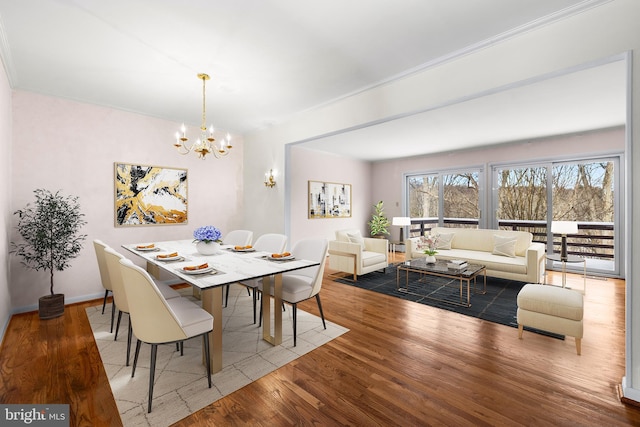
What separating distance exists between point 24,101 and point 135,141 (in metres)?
1.19

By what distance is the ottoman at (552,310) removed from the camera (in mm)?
2490

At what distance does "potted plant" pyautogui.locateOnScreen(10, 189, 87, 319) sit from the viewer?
3.31 metres

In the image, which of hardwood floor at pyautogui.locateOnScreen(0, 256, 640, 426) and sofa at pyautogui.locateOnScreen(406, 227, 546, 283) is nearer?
hardwood floor at pyautogui.locateOnScreen(0, 256, 640, 426)

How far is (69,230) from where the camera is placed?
350 cm

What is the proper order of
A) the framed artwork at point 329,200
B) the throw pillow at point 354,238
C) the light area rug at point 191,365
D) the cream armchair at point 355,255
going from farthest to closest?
the framed artwork at point 329,200, the throw pillow at point 354,238, the cream armchair at point 355,255, the light area rug at point 191,365

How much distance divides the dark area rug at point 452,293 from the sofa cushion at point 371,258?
26 centimetres

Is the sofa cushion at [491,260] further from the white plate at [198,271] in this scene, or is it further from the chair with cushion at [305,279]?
the white plate at [198,271]

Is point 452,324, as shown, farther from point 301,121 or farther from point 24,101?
point 24,101

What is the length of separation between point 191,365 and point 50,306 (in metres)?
2.29

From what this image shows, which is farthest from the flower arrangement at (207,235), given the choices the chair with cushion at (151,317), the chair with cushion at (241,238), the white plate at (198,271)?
the chair with cushion at (151,317)

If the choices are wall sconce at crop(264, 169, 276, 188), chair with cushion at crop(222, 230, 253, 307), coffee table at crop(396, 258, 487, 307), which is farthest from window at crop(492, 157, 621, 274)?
chair with cushion at crop(222, 230, 253, 307)

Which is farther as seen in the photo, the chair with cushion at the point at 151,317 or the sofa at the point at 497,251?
the sofa at the point at 497,251

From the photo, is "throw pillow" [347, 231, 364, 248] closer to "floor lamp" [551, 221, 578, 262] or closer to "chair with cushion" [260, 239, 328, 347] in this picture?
"chair with cushion" [260, 239, 328, 347]

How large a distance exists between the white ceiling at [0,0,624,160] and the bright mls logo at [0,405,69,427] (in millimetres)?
2733
